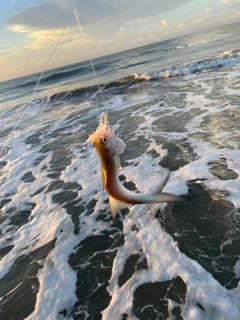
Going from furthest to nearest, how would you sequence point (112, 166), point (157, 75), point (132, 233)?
1. point (157, 75)
2. point (132, 233)
3. point (112, 166)

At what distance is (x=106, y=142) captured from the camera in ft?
7.23

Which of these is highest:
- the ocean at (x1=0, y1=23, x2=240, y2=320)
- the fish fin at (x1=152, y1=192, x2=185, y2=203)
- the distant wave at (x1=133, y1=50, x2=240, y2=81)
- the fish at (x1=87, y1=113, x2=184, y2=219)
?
the fish at (x1=87, y1=113, x2=184, y2=219)

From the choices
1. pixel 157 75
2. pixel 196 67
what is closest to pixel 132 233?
pixel 157 75

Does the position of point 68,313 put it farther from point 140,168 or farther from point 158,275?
point 140,168

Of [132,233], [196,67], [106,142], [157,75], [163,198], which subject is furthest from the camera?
[157,75]

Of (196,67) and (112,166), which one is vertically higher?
(112,166)

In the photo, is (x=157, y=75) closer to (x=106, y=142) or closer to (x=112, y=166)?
(x=112, y=166)

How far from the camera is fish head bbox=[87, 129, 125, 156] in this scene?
2211mm

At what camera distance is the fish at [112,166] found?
2.24 m

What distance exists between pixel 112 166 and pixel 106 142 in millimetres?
274

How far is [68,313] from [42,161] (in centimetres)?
589

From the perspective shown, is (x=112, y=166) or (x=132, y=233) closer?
(x=112, y=166)

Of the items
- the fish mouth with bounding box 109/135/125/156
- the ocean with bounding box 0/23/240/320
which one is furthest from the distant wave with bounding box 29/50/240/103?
the fish mouth with bounding box 109/135/125/156

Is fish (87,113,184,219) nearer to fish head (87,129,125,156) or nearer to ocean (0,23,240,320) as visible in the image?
fish head (87,129,125,156)
